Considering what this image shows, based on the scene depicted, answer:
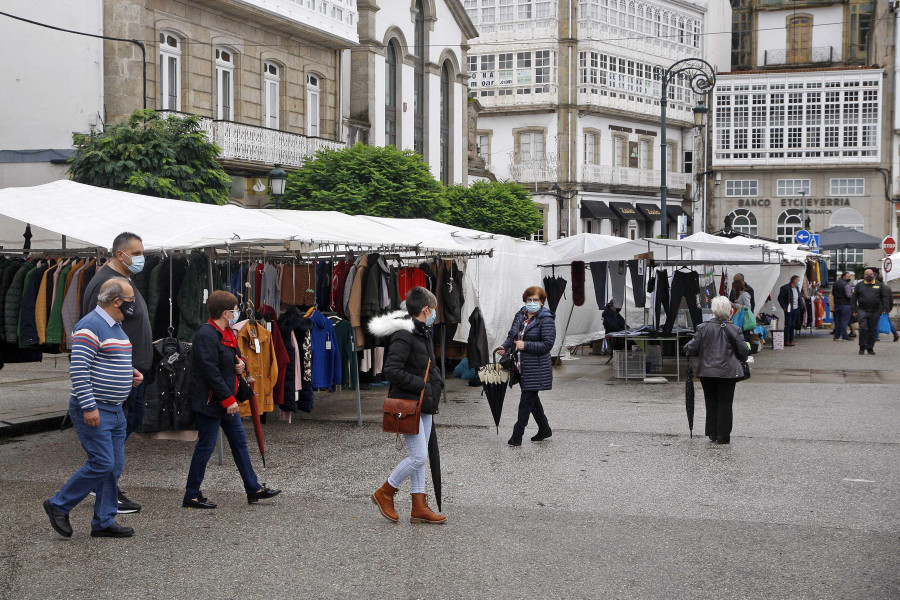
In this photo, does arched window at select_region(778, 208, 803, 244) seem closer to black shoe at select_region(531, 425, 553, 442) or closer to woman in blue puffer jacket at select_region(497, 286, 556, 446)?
black shoe at select_region(531, 425, 553, 442)

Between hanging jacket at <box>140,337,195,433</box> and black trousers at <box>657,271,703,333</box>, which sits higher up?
black trousers at <box>657,271,703,333</box>

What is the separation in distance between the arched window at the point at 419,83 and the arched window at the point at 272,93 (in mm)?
7795

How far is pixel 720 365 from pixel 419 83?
2855 cm

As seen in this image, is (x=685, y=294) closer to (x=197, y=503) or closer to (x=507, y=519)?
(x=507, y=519)

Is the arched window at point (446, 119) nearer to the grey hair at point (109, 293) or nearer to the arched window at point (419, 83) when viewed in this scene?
the arched window at point (419, 83)

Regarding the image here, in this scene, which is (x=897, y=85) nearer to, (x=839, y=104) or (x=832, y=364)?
(x=839, y=104)

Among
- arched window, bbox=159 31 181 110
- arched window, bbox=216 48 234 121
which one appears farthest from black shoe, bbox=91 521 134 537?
arched window, bbox=216 48 234 121

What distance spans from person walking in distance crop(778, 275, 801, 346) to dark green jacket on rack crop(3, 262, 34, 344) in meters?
20.0

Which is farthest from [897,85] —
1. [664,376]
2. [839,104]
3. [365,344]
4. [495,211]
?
[365,344]

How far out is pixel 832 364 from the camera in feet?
68.7

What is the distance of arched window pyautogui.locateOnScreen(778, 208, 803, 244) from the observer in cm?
5556

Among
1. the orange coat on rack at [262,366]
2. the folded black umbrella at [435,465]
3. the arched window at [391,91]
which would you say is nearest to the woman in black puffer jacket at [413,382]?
the folded black umbrella at [435,465]

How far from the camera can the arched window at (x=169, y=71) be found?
26.2m

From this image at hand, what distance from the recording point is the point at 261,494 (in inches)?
323
